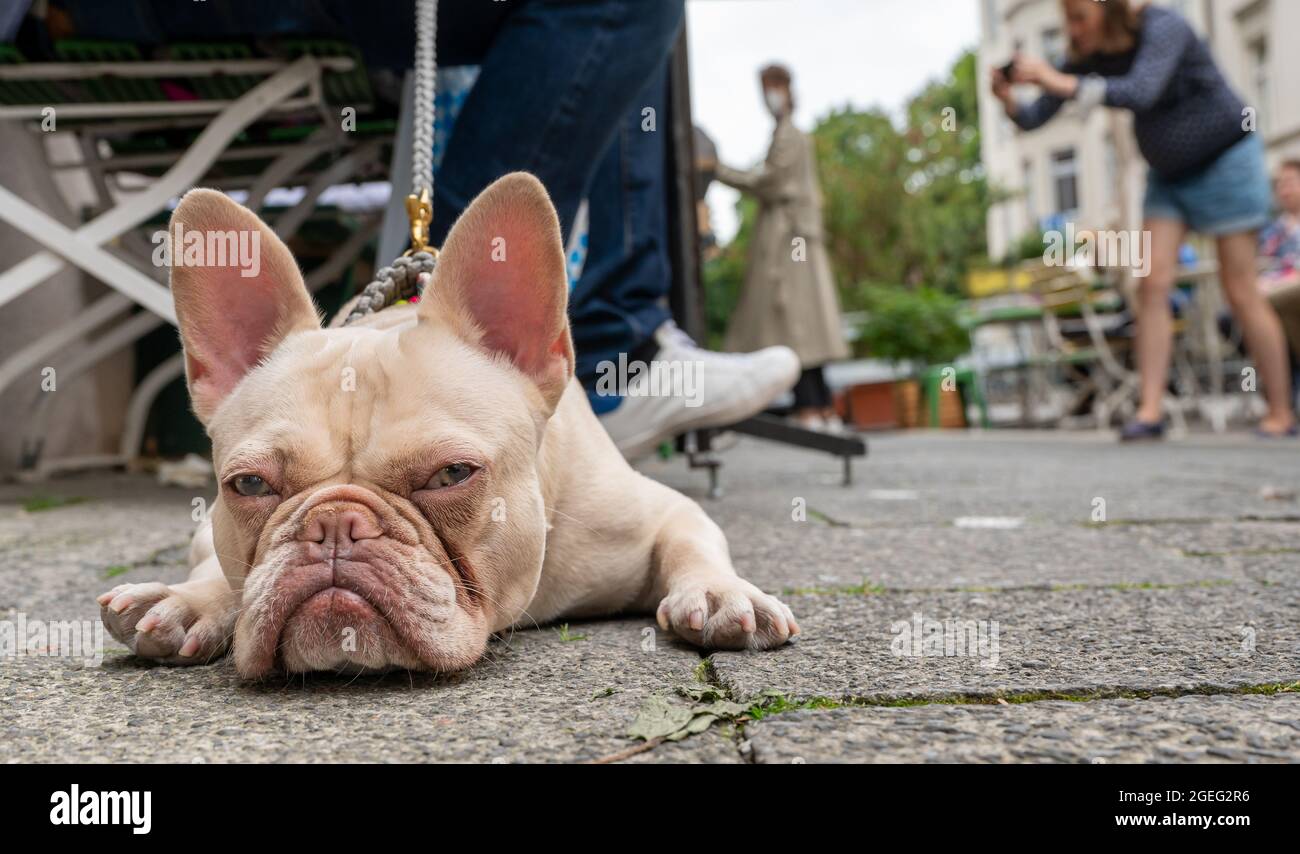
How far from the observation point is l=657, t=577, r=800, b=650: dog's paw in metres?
1.54

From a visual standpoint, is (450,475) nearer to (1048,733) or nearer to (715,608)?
(715,608)

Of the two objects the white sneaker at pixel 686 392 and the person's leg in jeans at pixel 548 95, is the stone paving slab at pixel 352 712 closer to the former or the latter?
the person's leg in jeans at pixel 548 95

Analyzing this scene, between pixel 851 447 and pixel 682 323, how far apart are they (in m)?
0.92

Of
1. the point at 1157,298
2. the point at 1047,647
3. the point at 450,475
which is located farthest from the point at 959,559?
the point at 1157,298

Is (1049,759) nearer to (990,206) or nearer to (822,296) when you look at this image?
(822,296)

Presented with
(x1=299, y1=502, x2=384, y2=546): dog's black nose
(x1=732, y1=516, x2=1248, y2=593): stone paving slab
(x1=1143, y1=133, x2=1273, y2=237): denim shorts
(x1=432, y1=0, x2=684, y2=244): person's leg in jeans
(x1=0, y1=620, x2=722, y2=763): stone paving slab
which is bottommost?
(x1=0, y1=620, x2=722, y2=763): stone paving slab

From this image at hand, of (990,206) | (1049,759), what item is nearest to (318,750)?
(1049,759)

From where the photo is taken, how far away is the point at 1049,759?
1009mm

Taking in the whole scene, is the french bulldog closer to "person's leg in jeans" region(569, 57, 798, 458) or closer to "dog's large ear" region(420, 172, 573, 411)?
A: "dog's large ear" region(420, 172, 573, 411)

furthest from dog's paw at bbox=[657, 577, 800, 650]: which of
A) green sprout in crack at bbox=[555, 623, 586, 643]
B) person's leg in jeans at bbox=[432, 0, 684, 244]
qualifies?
person's leg in jeans at bbox=[432, 0, 684, 244]

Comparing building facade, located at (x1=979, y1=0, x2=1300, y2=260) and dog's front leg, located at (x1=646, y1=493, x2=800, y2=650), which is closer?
dog's front leg, located at (x1=646, y1=493, x2=800, y2=650)

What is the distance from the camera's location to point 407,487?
140cm

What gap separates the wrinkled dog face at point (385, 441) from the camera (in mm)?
1306
